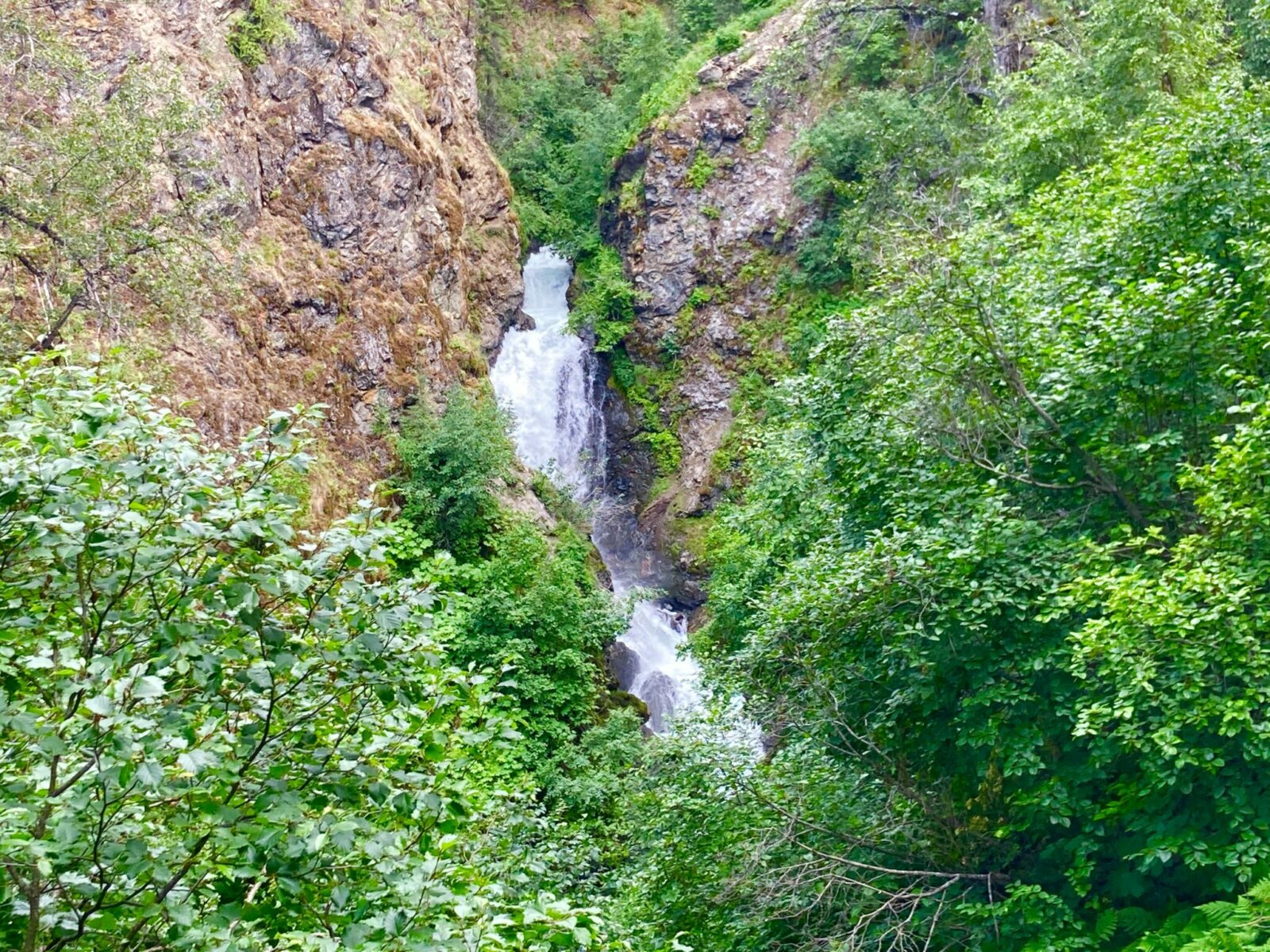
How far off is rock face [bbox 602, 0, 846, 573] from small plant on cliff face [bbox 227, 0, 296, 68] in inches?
486

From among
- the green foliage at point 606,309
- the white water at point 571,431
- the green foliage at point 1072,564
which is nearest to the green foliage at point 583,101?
the green foliage at point 606,309

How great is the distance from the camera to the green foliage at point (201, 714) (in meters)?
3.53

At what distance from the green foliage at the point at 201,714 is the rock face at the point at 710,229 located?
22872mm

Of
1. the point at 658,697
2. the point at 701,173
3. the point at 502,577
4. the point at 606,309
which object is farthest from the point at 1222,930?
the point at 701,173

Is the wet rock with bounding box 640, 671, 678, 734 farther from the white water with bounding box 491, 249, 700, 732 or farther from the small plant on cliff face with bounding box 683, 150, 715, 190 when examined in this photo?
the small plant on cliff face with bounding box 683, 150, 715, 190

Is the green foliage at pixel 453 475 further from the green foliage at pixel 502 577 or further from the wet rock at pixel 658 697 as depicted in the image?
the wet rock at pixel 658 697

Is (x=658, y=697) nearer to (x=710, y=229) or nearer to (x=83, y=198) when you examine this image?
(x=710, y=229)

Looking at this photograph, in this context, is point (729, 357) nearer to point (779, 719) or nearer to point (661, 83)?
point (661, 83)

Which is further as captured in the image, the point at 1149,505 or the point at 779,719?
the point at 779,719

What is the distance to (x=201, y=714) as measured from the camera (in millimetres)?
4160

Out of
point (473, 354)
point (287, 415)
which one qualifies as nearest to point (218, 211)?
point (473, 354)

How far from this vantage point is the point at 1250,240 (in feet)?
27.1

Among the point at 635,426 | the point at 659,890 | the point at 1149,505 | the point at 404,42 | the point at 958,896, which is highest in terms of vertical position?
the point at 404,42

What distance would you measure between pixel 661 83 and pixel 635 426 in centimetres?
1211
